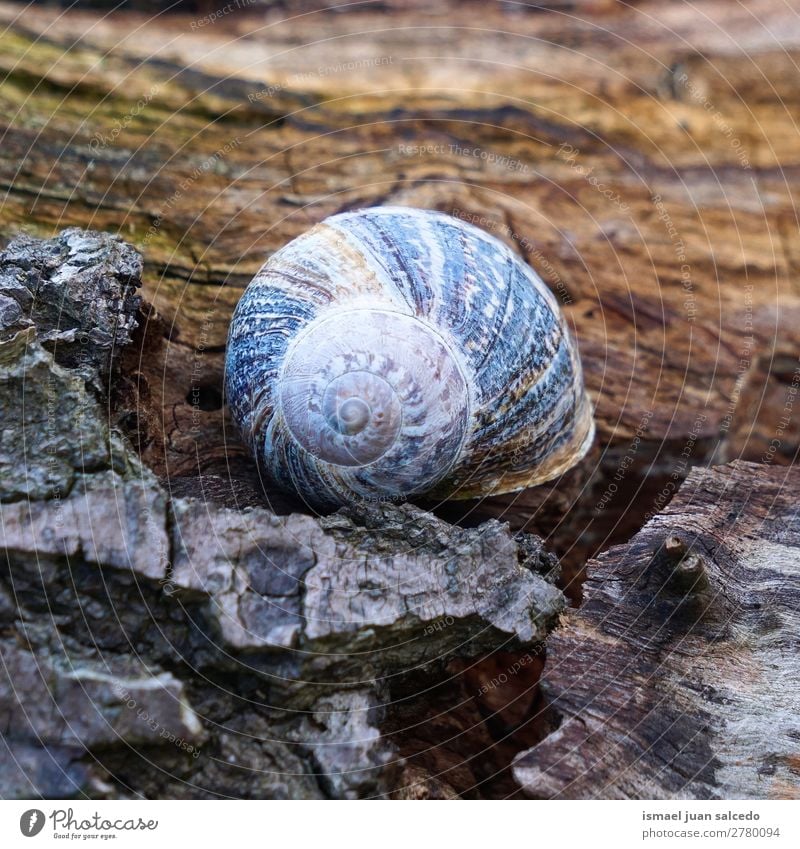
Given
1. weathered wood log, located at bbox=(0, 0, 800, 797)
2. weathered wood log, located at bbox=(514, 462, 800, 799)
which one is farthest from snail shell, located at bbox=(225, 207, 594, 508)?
weathered wood log, located at bbox=(514, 462, 800, 799)

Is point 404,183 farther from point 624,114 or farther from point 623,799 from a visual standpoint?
point 623,799

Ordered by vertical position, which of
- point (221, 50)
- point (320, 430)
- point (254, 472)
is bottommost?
point (254, 472)

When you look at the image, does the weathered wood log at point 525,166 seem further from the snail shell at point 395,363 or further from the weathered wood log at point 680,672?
the weathered wood log at point 680,672

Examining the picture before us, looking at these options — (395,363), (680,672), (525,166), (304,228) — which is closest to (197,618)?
(395,363)

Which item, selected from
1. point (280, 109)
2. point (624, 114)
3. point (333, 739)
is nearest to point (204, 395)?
point (333, 739)

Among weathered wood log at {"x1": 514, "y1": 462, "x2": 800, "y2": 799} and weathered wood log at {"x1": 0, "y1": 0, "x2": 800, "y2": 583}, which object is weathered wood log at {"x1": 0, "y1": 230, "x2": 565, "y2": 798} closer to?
weathered wood log at {"x1": 514, "y1": 462, "x2": 800, "y2": 799}

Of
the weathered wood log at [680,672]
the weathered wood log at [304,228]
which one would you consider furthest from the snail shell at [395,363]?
the weathered wood log at [680,672]

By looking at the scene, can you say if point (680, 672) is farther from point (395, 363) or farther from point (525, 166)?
point (525, 166)
